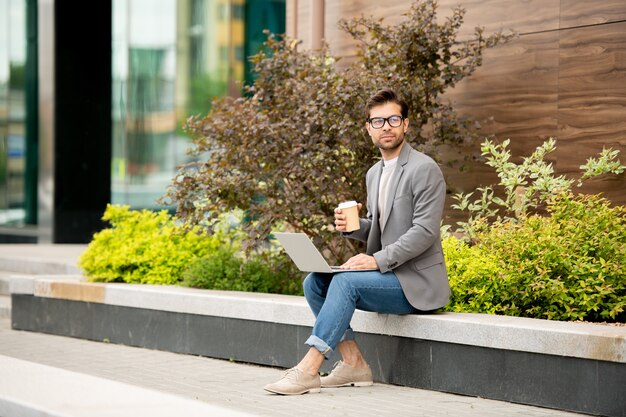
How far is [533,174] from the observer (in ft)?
28.6

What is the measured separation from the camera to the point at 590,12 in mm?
8898

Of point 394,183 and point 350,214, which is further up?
point 394,183

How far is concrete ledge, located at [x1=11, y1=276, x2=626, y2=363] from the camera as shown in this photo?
614 cm

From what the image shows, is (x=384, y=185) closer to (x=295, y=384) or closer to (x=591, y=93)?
(x=295, y=384)

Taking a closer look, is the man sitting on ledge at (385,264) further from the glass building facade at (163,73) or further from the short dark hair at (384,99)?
the glass building facade at (163,73)

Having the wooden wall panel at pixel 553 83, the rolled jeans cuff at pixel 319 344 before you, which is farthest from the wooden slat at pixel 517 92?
the rolled jeans cuff at pixel 319 344

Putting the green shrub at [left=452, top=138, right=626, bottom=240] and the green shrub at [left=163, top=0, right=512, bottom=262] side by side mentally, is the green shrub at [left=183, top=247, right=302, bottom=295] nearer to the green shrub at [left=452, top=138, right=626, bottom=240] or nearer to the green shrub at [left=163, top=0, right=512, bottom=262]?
the green shrub at [left=163, top=0, right=512, bottom=262]

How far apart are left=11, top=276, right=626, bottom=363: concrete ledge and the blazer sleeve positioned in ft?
1.60

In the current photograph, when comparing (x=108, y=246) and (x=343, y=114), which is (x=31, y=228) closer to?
(x=108, y=246)

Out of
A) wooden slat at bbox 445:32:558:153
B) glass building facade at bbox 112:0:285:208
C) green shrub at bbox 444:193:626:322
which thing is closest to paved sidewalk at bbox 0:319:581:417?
green shrub at bbox 444:193:626:322

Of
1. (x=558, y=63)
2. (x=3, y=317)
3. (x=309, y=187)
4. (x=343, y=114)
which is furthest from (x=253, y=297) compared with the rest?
(x=3, y=317)

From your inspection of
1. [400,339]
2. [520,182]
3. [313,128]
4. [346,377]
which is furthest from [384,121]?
[520,182]

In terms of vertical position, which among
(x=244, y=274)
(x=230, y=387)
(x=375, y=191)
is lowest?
(x=230, y=387)

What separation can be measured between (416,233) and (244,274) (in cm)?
283
